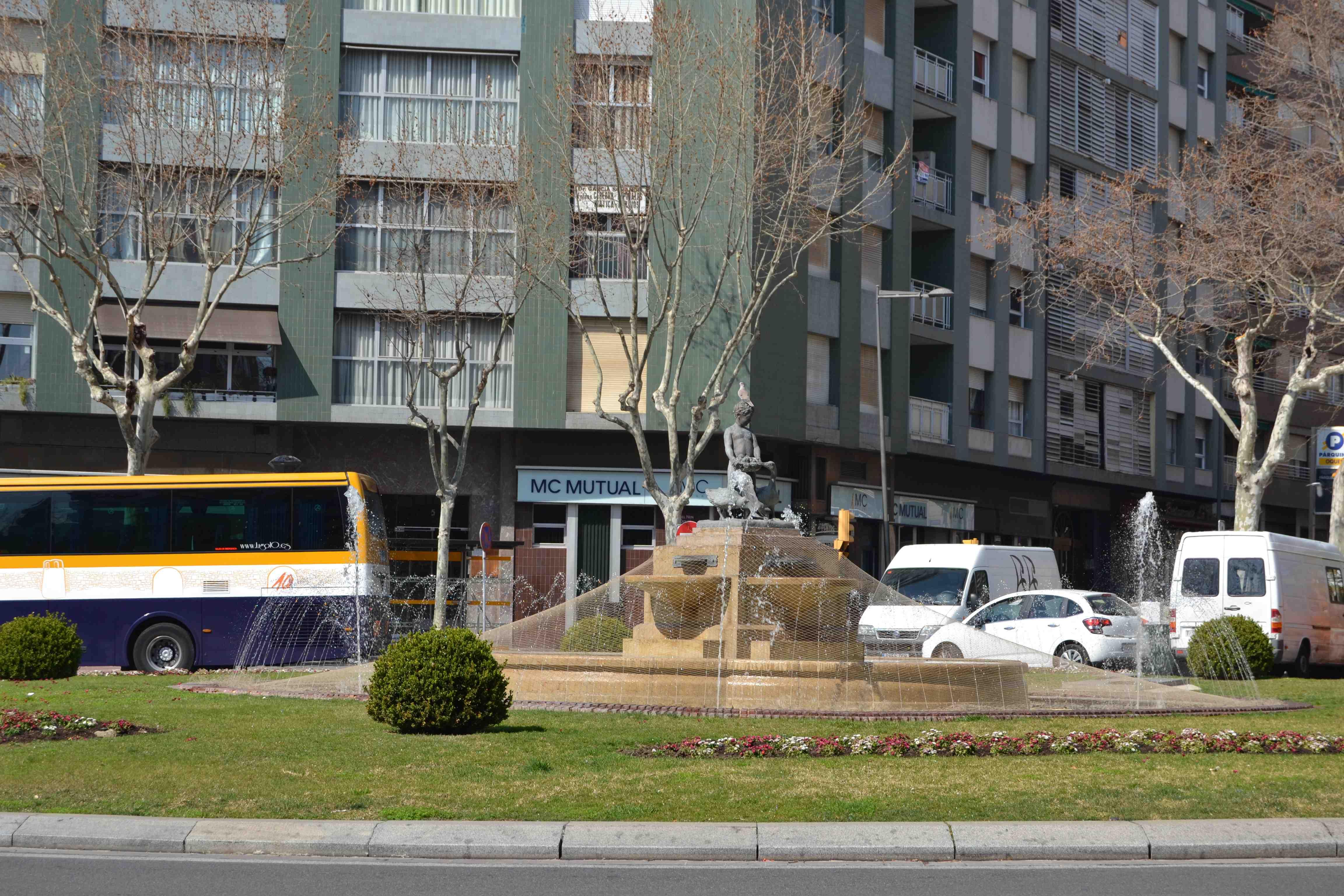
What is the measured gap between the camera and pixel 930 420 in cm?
4075

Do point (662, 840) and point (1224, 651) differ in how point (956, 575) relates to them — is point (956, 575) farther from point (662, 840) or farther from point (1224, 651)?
point (662, 840)

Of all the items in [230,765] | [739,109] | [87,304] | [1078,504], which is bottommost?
[230,765]

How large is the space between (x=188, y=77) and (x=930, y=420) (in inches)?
826

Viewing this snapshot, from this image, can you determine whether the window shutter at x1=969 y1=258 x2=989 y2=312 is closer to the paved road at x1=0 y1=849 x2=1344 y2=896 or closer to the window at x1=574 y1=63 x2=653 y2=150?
the window at x1=574 y1=63 x2=653 y2=150

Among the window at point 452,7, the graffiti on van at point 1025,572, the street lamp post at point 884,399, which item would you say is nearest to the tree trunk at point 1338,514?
the graffiti on van at point 1025,572

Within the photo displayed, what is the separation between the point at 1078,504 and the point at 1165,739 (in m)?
36.2

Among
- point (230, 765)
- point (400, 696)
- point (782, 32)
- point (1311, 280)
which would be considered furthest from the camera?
point (782, 32)

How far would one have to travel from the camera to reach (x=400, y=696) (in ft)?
41.8

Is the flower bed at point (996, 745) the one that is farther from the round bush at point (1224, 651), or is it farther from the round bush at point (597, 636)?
the round bush at point (1224, 651)

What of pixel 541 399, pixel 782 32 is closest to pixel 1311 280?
pixel 782 32

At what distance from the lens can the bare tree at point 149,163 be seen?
83.3 ft

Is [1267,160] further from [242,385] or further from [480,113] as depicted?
[242,385]

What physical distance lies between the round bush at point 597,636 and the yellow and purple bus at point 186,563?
6454 mm

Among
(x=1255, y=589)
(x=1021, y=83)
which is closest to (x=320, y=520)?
(x=1255, y=589)
